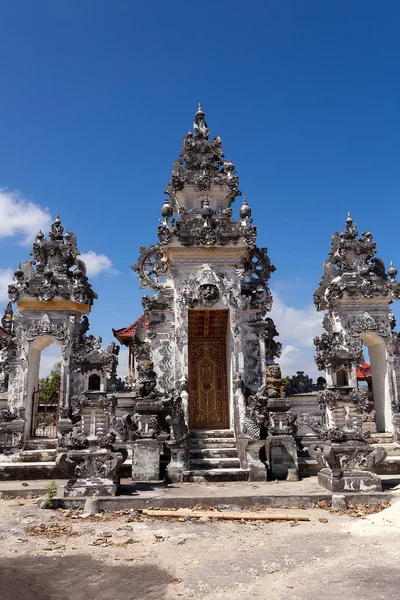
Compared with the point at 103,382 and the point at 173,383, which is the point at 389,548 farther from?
the point at 173,383

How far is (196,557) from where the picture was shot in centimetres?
637

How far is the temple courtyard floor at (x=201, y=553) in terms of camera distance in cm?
525

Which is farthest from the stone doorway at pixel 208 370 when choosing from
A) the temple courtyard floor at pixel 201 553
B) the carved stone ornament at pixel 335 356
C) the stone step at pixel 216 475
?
the temple courtyard floor at pixel 201 553

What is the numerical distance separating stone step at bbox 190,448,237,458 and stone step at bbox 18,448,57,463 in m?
3.85

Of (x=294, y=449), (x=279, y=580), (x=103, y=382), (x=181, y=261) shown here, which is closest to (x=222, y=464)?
(x=294, y=449)

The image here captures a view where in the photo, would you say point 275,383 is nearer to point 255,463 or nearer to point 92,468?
point 255,463

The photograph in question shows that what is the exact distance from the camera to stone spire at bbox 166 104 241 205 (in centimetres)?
1605

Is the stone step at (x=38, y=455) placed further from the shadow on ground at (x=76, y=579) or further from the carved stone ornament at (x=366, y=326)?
the carved stone ornament at (x=366, y=326)

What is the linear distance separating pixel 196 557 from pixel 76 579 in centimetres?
156

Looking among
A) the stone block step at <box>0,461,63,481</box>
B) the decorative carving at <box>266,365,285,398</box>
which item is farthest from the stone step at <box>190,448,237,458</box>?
the stone block step at <box>0,461,63,481</box>

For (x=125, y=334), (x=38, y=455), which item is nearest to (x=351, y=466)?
(x=38, y=455)

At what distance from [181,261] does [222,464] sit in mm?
5732

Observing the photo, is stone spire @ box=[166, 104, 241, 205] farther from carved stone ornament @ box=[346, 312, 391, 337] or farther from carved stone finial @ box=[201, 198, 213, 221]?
carved stone ornament @ box=[346, 312, 391, 337]

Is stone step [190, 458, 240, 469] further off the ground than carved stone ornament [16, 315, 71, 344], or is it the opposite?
carved stone ornament [16, 315, 71, 344]
